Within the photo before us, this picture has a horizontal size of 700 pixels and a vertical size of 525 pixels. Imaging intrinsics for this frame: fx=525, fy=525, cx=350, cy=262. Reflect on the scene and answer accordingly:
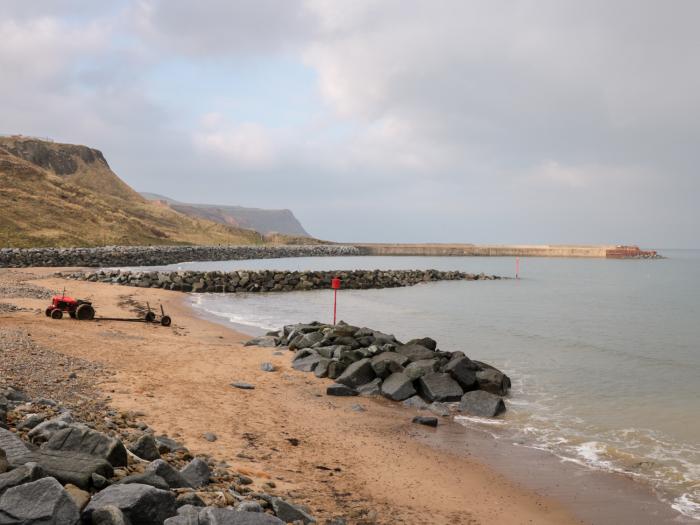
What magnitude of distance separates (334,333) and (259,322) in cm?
869

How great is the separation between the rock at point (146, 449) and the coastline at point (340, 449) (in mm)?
1384

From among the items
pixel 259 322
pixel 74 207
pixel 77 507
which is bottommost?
pixel 259 322

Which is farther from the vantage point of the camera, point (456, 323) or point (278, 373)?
point (456, 323)

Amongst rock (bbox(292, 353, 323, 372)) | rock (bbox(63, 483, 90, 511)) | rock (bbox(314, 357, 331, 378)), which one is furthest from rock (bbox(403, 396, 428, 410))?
rock (bbox(63, 483, 90, 511))

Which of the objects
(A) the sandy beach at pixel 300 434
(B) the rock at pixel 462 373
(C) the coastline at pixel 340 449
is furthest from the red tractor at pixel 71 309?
(B) the rock at pixel 462 373

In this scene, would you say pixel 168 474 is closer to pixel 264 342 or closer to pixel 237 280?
pixel 264 342

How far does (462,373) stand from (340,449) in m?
5.83

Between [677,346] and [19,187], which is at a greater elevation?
[19,187]

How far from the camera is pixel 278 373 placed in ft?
48.4

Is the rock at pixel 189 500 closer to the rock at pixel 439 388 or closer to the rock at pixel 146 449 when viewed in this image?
the rock at pixel 146 449

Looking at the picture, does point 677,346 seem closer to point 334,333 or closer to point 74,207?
point 334,333

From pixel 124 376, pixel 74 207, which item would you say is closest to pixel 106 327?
pixel 124 376

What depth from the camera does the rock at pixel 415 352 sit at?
1625cm

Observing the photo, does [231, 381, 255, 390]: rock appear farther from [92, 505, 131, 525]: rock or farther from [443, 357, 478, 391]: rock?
[92, 505, 131, 525]: rock
